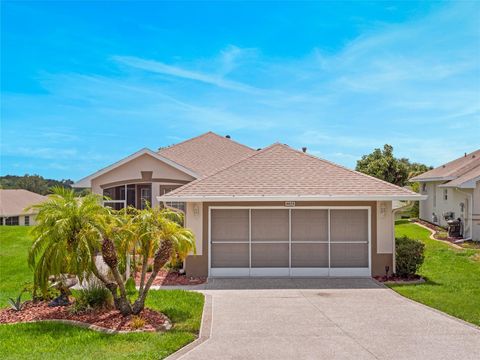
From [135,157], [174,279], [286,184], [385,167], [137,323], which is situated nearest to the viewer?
[137,323]

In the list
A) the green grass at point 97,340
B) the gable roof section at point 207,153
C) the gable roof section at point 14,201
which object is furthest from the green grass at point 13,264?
the gable roof section at point 14,201

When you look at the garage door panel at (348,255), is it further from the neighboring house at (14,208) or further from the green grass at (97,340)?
the neighboring house at (14,208)

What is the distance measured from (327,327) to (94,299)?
5349 mm

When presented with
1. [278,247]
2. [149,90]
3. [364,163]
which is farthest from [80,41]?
[364,163]

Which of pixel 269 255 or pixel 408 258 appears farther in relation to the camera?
pixel 269 255

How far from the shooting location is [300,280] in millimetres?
14883

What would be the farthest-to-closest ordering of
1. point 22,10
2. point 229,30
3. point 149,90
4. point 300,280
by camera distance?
point 149,90 → point 229,30 → point 22,10 → point 300,280

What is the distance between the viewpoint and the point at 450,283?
14.3m

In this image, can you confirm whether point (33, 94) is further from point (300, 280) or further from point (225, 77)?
point (300, 280)

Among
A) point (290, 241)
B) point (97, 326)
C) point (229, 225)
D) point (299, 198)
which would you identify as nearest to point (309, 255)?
point (290, 241)

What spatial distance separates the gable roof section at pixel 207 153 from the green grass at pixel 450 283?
9.98 m

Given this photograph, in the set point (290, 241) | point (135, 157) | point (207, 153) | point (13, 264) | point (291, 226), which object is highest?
point (207, 153)

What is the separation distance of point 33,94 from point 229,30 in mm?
11550

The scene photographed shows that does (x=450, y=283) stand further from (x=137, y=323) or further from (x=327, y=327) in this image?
(x=137, y=323)
